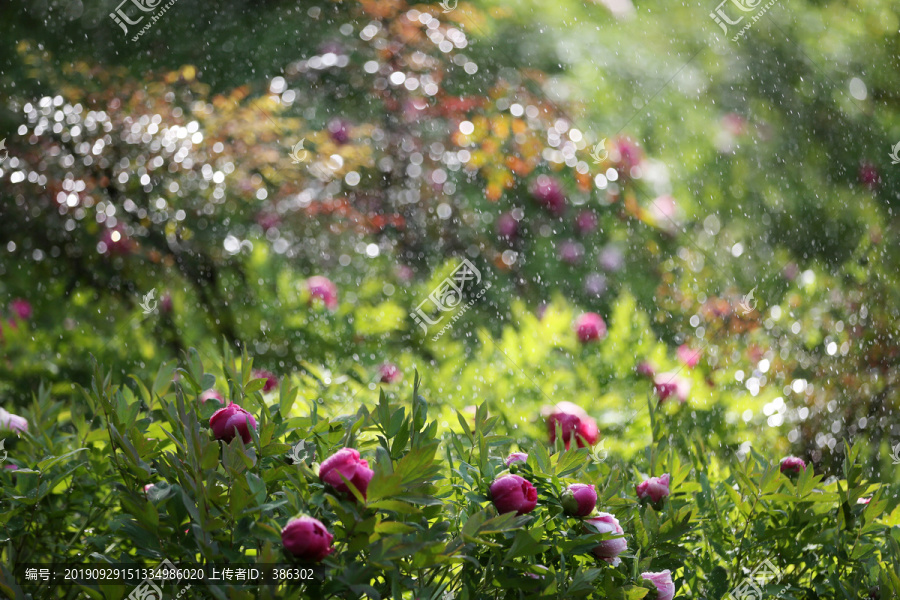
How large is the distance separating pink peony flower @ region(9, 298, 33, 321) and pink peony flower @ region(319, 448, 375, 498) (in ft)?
4.80

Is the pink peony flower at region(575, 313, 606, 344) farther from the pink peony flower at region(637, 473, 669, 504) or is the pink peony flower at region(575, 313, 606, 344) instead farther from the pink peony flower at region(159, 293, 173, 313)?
the pink peony flower at region(159, 293, 173, 313)

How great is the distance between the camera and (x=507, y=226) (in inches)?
90.1

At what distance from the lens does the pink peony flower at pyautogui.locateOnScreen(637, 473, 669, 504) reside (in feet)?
2.38

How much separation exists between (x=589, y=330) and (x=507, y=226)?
0.90m

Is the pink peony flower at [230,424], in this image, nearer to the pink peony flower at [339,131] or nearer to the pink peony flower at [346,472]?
the pink peony flower at [346,472]

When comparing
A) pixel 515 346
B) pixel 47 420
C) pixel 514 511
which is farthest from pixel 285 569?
pixel 515 346

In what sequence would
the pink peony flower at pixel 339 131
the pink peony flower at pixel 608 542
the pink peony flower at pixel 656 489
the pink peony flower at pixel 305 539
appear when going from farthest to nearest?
the pink peony flower at pixel 339 131 → the pink peony flower at pixel 656 489 → the pink peony flower at pixel 608 542 → the pink peony flower at pixel 305 539

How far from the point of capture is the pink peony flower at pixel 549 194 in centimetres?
226

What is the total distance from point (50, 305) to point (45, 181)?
298 mm

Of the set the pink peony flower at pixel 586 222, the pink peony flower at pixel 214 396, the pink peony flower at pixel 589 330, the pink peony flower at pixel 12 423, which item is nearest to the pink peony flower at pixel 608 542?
the pink peony flower at pixel 214 396

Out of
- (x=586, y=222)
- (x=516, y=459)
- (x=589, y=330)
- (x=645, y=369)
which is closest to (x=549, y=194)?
(x=586, y=222)

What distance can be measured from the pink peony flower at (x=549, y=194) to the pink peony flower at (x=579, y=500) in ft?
5.61

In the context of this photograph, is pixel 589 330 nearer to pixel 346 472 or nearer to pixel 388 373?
pixel 388 373

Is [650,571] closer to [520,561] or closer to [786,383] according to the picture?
[520,561]
